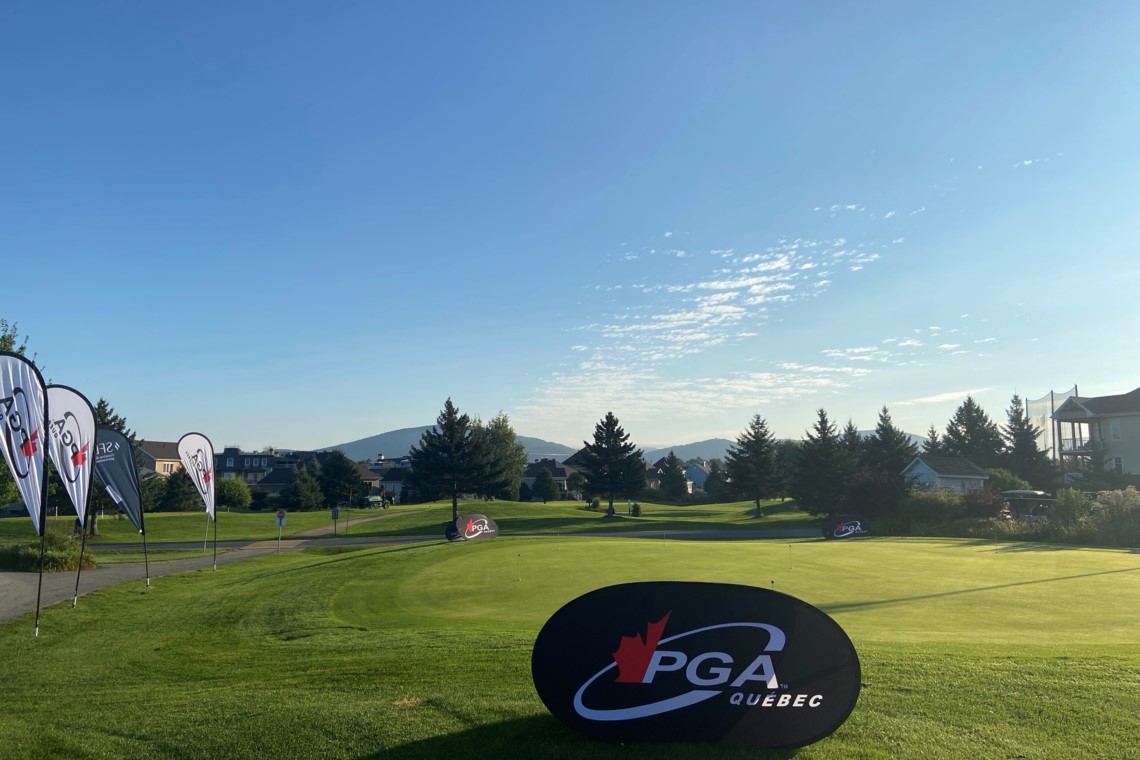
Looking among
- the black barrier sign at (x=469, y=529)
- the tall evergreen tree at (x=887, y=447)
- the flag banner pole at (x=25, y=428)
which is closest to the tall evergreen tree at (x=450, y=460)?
the black barrier sign at (x=469, y=529)

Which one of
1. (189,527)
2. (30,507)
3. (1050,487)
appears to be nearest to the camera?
(30,507)

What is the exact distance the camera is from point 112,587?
21594mm

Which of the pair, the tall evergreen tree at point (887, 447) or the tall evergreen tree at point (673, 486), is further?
the tall evergreen tree at point (673, 486)

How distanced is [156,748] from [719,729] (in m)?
5.09

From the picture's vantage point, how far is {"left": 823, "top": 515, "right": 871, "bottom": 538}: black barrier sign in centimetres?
3897

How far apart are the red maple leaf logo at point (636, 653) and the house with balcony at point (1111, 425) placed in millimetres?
68883

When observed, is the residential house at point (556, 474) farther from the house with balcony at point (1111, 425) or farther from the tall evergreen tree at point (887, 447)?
the house with balcony at point (1111, 425)

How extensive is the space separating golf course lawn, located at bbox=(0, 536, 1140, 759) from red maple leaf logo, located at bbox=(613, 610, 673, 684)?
1.85 ft

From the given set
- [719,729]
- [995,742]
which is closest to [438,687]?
[719,729]

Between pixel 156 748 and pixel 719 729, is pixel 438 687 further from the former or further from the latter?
pixel 719 729

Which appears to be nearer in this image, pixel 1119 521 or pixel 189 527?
pixel 1119 521

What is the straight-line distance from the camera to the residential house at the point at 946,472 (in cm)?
6719

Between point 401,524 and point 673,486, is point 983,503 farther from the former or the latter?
point 673,486

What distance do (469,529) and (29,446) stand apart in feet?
79.3
